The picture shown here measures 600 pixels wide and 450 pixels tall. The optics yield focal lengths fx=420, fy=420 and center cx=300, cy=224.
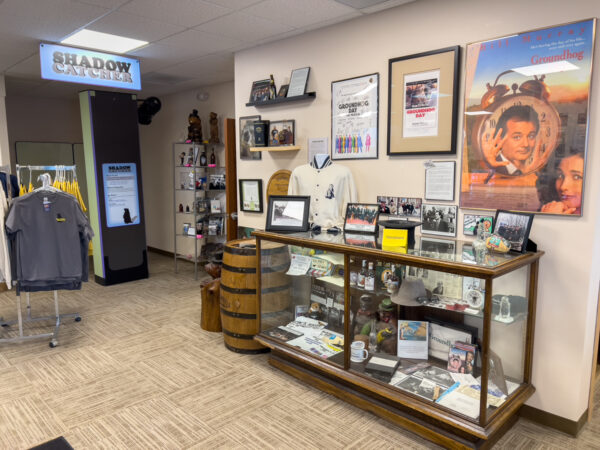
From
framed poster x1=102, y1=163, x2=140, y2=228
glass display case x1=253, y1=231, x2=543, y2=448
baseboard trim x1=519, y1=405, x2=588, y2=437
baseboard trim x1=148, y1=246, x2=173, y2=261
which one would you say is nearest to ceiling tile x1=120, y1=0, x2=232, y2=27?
glass display case x1=253, y1=231, x2=543, y2=448

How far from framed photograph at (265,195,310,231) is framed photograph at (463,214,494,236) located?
1.07 m

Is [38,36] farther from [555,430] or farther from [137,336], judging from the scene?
[555,430]

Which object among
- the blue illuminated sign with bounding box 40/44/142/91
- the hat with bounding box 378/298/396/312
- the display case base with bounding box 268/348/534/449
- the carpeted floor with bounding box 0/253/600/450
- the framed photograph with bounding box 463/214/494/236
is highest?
the blue illuminated sign with bounding box 40/44/142/91

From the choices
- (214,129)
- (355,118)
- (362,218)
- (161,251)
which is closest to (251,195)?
(355,118)

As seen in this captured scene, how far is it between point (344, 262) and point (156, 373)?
1678 mm

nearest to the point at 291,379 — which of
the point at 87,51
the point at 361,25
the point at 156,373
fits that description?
the point at 156,373

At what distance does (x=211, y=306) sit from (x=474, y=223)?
2377 mm

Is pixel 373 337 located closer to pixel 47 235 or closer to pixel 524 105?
pixel 524 105

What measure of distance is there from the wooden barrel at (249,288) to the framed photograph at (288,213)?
159 mm

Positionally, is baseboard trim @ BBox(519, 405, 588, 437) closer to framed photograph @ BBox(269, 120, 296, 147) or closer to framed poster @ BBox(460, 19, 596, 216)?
framed poster @ BBox(460, 19, 596, 216)

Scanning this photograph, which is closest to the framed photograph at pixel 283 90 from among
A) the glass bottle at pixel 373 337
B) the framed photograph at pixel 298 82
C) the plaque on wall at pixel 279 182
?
the framed photograph at pixel 298 82

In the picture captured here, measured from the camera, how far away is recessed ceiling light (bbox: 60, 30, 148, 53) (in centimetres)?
373

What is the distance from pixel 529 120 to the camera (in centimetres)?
240

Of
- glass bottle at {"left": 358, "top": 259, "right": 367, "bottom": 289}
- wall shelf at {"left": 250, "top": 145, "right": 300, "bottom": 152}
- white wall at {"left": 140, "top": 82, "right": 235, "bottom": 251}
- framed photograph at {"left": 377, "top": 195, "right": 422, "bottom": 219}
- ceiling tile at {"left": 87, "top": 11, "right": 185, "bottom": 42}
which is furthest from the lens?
white wall at {"left": 140, "top": 82, "right": 235, "bottom": 251}
